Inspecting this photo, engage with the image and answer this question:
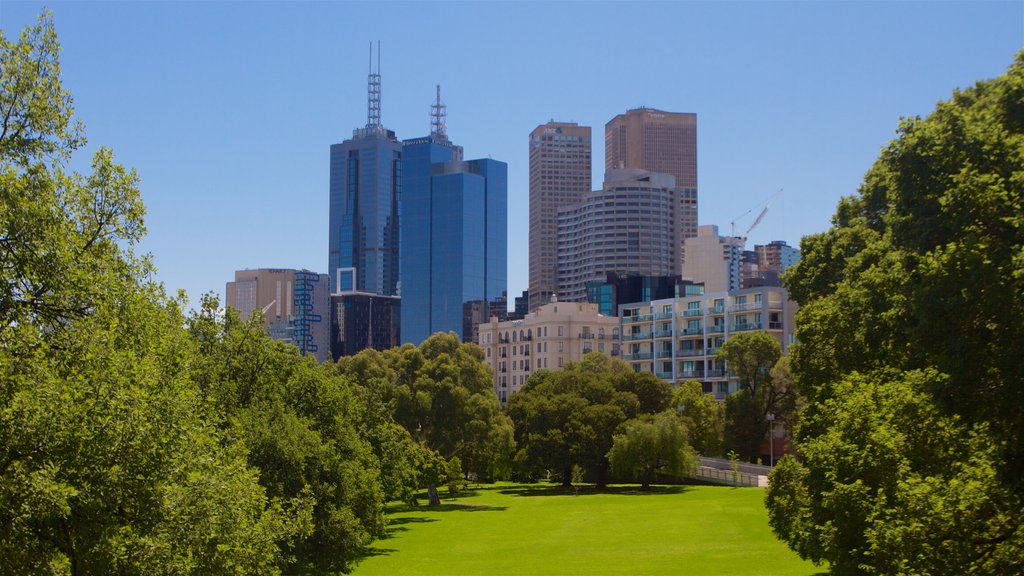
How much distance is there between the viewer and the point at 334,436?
5056 cm

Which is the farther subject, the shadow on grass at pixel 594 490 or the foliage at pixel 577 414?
the foliage at pixel 577 414

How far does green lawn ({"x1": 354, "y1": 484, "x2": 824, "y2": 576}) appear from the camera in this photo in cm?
5453

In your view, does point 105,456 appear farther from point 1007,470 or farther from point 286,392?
point 286,392

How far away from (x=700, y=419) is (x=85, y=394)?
341 feet

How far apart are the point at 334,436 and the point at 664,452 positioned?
58.2 meters

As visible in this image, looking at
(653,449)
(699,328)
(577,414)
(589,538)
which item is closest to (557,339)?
(699,328)

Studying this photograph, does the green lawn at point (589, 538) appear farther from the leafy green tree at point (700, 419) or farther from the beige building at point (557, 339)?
the beige building at point (557, 339)

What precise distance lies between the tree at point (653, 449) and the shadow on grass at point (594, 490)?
6.54 feet

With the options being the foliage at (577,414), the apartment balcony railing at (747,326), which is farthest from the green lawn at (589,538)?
the apartment balcony railing at (747,326)

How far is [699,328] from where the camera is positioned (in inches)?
6314

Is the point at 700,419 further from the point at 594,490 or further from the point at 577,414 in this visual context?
the point at 577,414

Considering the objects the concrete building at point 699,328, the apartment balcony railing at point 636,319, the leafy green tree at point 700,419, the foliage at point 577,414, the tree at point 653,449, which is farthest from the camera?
the apartment balcony railing at point 636,319

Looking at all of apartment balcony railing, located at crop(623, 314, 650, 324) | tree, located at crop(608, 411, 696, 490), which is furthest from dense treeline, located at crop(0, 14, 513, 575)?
apartment balcony railing, located at crop(623, 314, 650, 324)

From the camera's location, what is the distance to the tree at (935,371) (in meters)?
21.2
